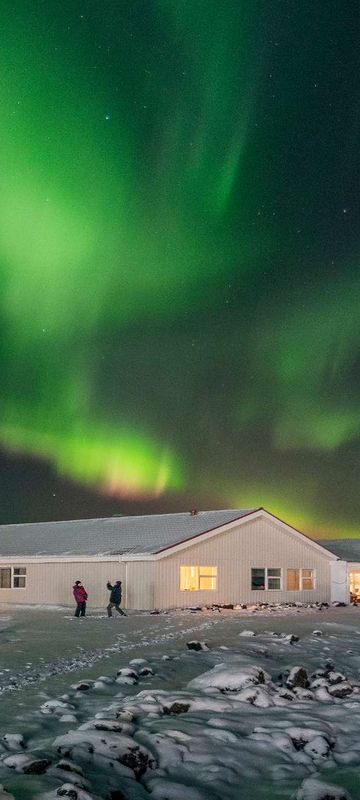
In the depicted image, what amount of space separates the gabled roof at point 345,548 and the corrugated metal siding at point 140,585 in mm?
11869

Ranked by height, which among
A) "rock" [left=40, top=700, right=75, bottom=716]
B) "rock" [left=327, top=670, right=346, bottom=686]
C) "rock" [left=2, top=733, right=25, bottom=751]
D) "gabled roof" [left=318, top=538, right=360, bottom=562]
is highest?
"gabled roof" [left=318, top=538, right=360, bottom=562]

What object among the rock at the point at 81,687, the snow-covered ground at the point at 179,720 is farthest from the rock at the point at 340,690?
the rock at the point at 81,687

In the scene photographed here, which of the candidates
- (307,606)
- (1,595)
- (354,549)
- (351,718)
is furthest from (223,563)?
(351,718)

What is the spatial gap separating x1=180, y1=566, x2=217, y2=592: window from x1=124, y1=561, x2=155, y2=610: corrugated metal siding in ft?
4.85

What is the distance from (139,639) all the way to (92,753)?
12.3 m

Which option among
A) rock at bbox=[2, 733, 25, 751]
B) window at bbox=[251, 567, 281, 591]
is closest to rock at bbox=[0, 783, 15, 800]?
rock at bbox=[2, 733, 25, 751]

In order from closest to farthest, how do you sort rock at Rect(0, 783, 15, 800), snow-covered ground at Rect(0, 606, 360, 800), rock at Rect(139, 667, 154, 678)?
rock at Rect(0, 783, 15, 800)
snow-covered ground at Rect(0, 606, 360, 800)
rock at Rect(139, 667, 154, 678)

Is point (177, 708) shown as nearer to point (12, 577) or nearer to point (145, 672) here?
point (145, 672)

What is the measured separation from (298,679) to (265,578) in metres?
23.1

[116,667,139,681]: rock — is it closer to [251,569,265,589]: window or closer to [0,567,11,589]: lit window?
[251,569,265,589]: window

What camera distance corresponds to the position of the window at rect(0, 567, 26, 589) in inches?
1518

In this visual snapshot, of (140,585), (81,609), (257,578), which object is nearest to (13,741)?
(81,609)

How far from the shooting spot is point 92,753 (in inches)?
370

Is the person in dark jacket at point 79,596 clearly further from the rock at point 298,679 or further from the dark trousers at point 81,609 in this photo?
the rock at point 298,679
